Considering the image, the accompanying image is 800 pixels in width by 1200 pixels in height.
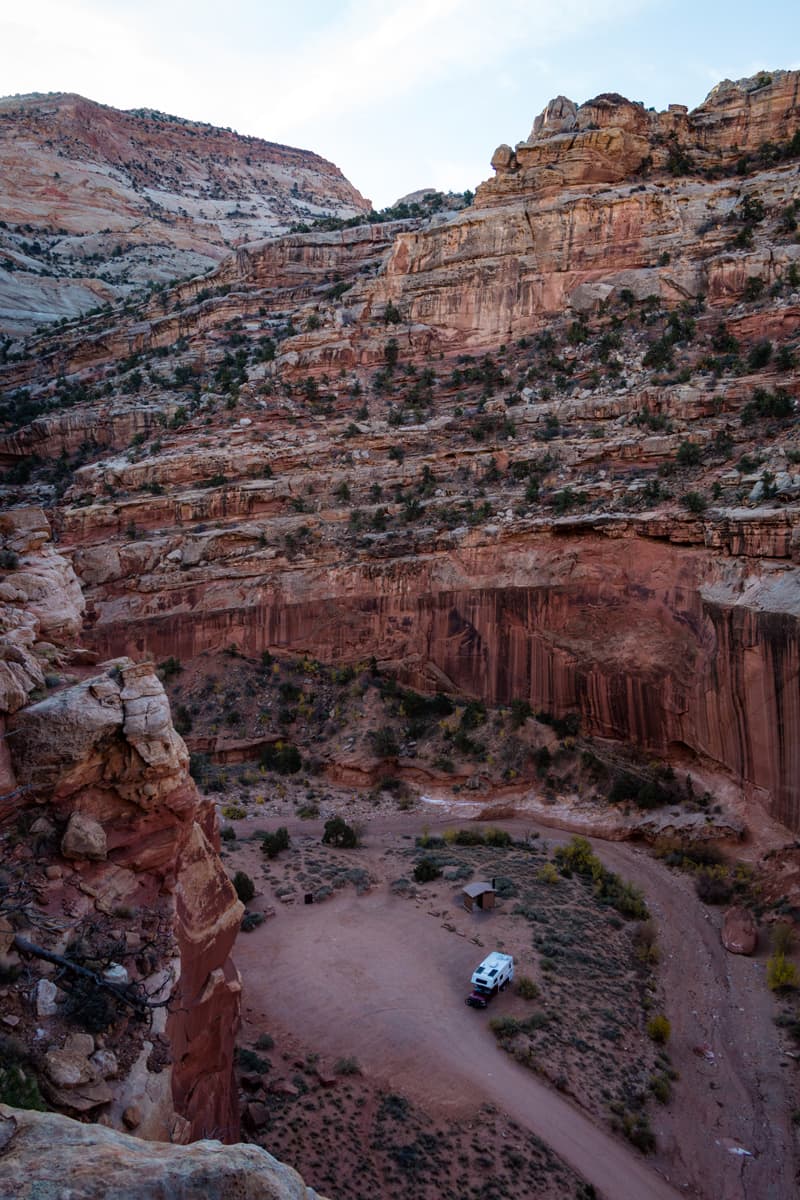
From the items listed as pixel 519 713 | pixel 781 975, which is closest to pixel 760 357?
pixel 519 713

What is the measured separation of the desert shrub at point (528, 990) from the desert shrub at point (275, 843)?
8.59 m

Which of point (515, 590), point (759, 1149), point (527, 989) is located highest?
point (515, 590)

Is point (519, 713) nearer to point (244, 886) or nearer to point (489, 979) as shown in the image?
point (244, 886)

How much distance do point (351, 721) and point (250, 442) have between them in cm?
1383

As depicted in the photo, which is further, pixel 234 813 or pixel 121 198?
pixel 121 198

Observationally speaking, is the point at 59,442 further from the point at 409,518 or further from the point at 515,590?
the point at 515,590

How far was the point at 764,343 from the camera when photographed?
94.3 ft

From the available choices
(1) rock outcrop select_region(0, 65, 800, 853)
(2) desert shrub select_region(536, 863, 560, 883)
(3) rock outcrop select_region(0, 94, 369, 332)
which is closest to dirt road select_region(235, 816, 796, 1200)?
(2) desert shrub select_region(536, 863, 560, 883)

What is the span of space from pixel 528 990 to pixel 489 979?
784mm

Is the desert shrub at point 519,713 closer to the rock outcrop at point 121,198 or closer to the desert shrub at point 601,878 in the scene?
the desert shrub at point 601,878

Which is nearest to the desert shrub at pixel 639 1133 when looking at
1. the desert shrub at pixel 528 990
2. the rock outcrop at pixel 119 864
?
the desert shrub at pixel 528 990

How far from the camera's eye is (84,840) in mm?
7465

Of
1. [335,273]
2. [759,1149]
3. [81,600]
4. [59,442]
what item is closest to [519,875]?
[759,1149]

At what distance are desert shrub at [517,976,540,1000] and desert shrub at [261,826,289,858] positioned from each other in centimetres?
859
